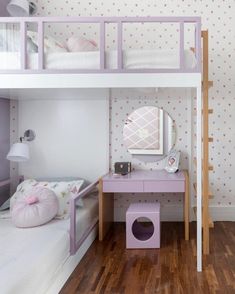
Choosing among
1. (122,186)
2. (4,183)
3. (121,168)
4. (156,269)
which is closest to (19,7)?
(4,183)

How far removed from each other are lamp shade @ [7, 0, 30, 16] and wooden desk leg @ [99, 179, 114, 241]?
1.81 meters

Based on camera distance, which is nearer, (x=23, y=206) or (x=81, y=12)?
(x=23, y=206)

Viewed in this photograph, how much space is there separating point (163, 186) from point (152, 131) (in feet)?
2.61

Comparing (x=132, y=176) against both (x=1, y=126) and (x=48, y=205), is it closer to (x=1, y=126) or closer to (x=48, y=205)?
(x=48, y=205)

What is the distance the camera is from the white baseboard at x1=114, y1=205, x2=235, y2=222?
12.4 feet

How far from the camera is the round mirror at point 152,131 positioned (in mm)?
3734

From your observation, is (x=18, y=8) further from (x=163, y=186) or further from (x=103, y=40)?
(x=163, y=186)

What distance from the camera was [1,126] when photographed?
358 cm

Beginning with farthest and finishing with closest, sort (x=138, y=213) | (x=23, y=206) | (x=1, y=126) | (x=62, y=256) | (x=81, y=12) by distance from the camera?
(x=81, y=12)
(x=1, y=126)
(x=138, y=213)
(x=23, y=206)
(x=62, y=256)

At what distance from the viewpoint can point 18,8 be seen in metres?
3.37

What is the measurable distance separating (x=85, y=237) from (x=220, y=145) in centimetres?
183

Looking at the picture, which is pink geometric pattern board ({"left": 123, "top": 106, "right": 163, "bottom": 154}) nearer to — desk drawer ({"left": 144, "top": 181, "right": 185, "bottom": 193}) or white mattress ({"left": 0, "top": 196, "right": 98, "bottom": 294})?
desk drawer ({"left": 144, "top": 181, "right": 185, "bottom": 193})

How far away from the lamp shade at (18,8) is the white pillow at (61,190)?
1.66m

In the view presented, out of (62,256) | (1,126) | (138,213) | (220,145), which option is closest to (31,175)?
(1,126)
